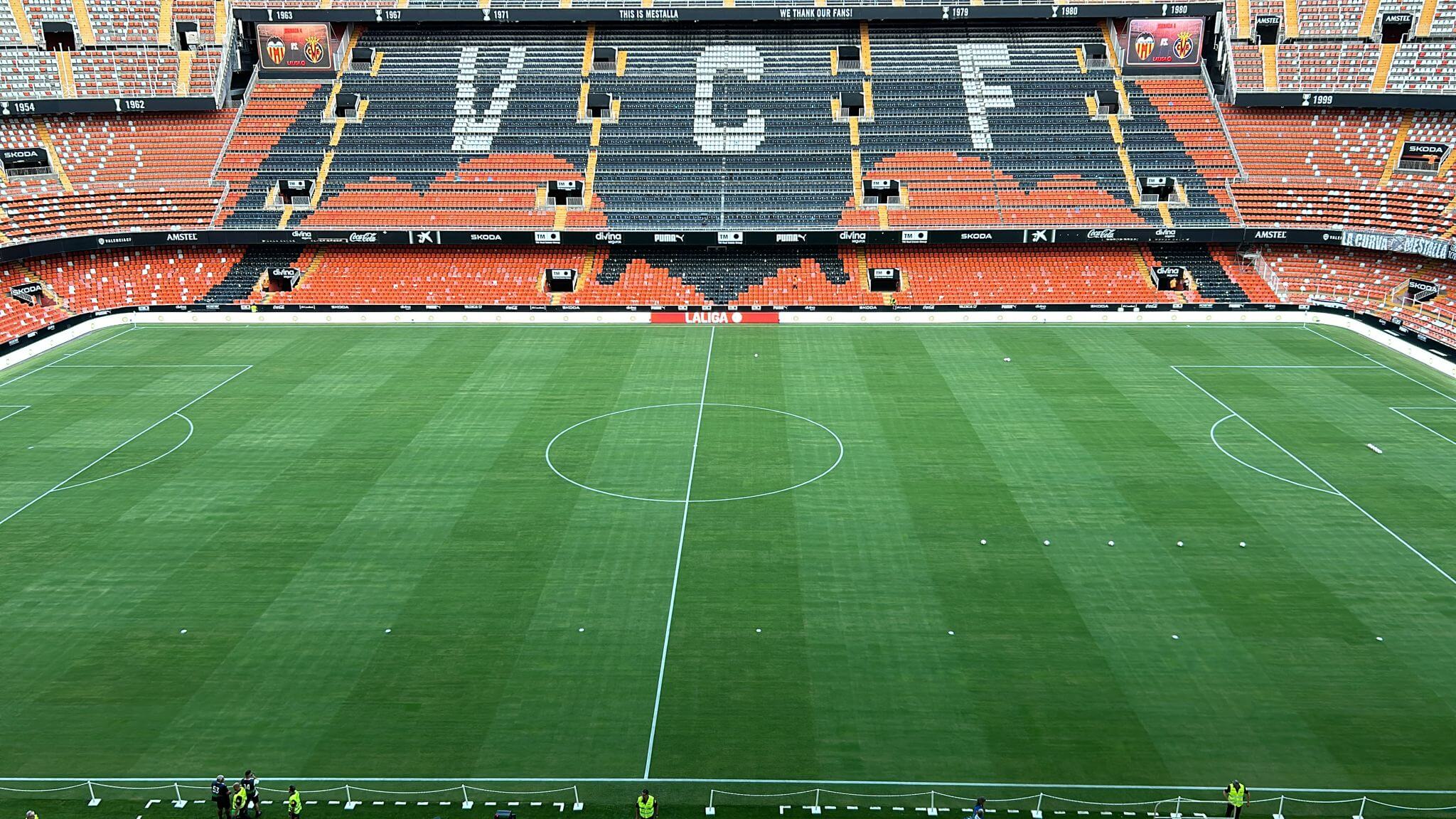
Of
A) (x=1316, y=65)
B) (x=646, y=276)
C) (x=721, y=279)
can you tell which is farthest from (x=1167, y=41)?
(x=646, y=276)

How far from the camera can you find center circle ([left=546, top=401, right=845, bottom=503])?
111 feet

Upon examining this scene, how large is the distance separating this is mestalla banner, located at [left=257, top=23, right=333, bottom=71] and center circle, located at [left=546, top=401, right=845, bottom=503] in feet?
144

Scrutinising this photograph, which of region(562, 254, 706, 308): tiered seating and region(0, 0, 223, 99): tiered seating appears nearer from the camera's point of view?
region(562, 254, 706, 308): tiered seating

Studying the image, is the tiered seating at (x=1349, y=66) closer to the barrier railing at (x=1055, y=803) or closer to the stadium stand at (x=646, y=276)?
the stadium stand at (x=646, y=276)

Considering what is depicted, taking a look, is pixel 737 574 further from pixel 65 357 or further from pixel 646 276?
pixel 65 357

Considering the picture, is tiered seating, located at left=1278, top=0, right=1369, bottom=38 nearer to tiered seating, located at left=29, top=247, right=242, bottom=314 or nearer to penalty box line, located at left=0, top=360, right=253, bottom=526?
penalty box line, located at left=0, top=360, right=253, bottom=526

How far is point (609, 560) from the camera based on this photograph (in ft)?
94.7

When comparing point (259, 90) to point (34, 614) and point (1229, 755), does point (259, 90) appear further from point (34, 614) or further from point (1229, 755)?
point (1229, 755)

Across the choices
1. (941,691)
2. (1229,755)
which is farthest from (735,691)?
(1229,755)

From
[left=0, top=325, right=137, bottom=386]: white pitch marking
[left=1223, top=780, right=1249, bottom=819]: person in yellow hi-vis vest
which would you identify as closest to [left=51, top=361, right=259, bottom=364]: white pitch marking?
[left=0, top=325, right=137, bottom=386]: white pitch marking

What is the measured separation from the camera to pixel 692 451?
3706 centimetres

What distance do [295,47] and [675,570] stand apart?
57.7 metres

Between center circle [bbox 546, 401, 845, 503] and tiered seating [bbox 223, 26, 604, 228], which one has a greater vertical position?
tiered seating [bbox 223, 26, 604, 228]

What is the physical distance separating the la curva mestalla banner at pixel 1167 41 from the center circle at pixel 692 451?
44494 millimetres
